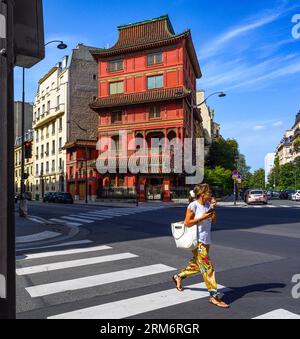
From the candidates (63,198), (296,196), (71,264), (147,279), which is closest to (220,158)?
(296,196)

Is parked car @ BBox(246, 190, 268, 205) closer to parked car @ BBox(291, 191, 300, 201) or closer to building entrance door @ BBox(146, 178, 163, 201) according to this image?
building entrance door @ BBox(146, 178, 163, 201)

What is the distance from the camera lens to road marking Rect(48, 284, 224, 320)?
5.02m

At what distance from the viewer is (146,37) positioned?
46.9 meters

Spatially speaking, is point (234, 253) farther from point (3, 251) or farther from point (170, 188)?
point (170, 188)

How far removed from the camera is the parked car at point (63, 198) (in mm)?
45072

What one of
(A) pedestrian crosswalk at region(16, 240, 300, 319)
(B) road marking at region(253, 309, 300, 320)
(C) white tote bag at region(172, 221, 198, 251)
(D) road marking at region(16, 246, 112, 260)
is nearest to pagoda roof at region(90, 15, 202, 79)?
(D) road marking at region(16, 246, 112, 260)

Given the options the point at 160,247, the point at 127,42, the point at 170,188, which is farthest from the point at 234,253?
the point at 127,42

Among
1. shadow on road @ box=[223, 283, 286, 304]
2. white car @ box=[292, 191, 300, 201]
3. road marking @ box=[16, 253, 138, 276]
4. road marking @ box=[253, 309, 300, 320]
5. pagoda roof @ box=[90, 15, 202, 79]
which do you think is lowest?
white car @ box=[292, 191, 300, 201]

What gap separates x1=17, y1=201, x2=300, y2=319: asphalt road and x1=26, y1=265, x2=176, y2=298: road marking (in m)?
0.02

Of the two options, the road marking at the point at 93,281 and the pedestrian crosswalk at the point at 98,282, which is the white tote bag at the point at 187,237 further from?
the road marking at the point at 93,281

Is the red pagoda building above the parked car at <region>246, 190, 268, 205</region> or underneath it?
above

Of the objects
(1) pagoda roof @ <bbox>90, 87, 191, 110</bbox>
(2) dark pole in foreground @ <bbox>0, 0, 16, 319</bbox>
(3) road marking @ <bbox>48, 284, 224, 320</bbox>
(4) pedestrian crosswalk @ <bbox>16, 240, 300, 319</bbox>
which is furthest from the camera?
(1) pagoda roof @ <bbox>90, 87, 191, 110</bbox>

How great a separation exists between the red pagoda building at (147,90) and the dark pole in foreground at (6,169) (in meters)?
39.7

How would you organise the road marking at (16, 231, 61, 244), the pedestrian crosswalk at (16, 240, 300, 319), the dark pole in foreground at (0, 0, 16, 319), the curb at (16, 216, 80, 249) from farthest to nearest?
the road marking at (16, 231, 61, 244) → the curb at (16, 216, 80, 249) → the pedestrian crosswalk at (16, 240, 300, 319) → the dark pole in foreground at (0, 0, 16, 319)
